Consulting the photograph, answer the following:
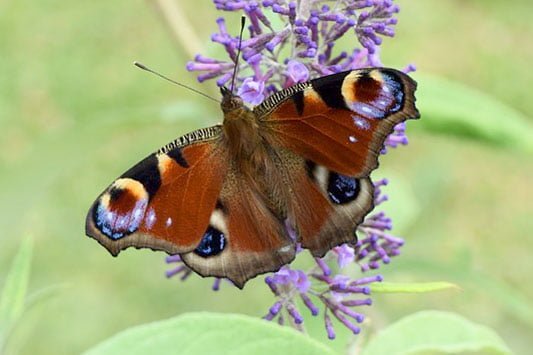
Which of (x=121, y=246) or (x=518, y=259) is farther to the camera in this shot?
(x=518, y=259)

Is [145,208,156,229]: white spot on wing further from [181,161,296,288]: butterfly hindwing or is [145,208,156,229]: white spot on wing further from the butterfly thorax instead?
the butterfly thorax

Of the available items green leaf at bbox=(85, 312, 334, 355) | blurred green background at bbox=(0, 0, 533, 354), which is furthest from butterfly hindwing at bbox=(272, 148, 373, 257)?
blurred green background at bbox=(0, 0, 533, 354)

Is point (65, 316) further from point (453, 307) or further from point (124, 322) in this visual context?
point (453, 307)

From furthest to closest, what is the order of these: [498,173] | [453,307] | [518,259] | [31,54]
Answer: [31,54] → [498,173] → [518,259] → [453,307]

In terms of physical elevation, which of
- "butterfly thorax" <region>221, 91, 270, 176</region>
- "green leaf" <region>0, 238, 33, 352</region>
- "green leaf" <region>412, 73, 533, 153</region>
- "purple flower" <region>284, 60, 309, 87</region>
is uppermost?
"purple flower" <region>284, 60, 309, 87</region>

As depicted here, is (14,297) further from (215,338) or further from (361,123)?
(361,123)

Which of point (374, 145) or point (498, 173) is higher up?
point (374, 145)

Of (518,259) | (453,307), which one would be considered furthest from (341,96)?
(518,259)
